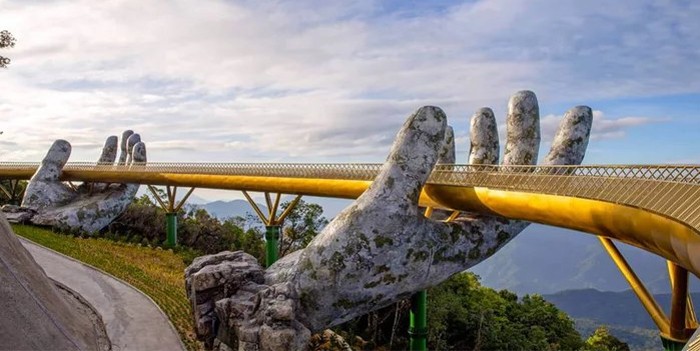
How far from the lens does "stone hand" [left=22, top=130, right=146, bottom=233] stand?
158ft

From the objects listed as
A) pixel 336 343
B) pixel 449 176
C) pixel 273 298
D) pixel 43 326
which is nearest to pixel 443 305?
pixel 336 343

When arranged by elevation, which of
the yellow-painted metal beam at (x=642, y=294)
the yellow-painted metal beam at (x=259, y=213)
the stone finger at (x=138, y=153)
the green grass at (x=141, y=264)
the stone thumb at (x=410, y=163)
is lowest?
the green grass at (x=141, y=264)

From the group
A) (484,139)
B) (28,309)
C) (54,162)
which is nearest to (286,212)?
(484,139)

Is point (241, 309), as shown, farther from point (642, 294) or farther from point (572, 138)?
point (572, 138)

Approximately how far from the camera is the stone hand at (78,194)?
4822cm

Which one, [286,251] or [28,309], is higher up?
[28,309]

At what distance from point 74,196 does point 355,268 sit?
4049cm

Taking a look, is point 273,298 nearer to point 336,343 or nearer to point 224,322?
point 224,322

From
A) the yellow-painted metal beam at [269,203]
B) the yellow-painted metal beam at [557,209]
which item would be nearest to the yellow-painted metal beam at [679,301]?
the yellow-painted metal beam at [557,209]

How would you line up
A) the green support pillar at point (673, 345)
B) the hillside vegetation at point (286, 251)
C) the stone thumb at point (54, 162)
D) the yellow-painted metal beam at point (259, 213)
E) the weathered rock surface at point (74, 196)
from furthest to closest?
1. the stone thumb at point (54, 162)
2. the weathered rock surface at point (74, 196)
3. the yellow-painted metal beam at point (259, 213)
4. the hillside vegetation at point (286, 251)
5. the green support pillar at point (673, 345)

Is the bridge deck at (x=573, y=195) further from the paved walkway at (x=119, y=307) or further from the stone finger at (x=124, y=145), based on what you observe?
the stone finger at (x=124, y=145)

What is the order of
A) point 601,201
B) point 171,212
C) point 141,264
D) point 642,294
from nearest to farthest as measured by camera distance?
point 601,201 < point 642,294 < point 141,264 < point 171,212

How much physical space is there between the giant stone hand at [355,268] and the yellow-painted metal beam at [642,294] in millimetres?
6807

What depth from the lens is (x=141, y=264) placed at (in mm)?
38406
